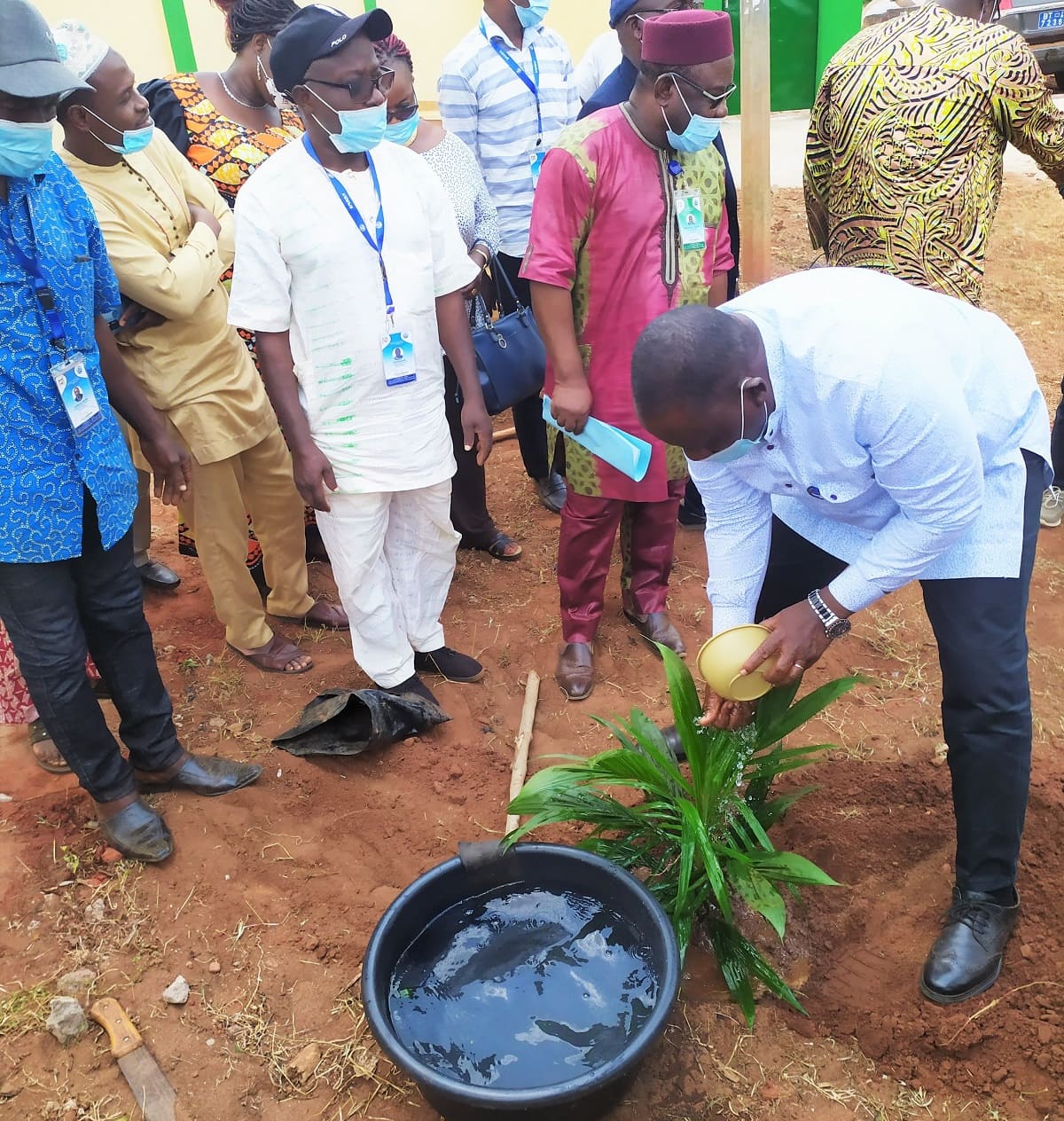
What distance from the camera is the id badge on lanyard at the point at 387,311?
8.94 ft

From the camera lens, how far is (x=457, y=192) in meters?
3.74

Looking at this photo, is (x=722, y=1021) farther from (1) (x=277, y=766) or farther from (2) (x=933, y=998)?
(1) (x=277, y=766)

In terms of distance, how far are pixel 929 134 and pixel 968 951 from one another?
2329mm

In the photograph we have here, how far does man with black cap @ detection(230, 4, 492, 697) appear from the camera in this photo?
2.65 metres

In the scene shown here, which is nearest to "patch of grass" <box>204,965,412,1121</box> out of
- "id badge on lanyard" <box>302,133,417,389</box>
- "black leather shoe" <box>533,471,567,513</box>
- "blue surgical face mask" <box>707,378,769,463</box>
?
"blue surgical face mask" <box>707,378,769,463</box>

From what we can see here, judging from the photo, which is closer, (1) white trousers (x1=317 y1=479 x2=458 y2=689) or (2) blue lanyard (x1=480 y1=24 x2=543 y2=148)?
(1) white trousers (x1=317 y1=479 x2=458 y2=689)

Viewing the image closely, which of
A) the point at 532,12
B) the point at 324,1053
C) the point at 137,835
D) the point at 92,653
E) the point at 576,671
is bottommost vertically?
the point at 576,671

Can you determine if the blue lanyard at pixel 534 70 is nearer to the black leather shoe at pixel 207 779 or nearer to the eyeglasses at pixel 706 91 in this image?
the eyeglasses at pixel 706 91

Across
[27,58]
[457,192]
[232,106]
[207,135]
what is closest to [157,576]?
[207,135]

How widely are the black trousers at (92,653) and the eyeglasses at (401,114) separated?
1901 mm

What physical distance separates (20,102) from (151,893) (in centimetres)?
196

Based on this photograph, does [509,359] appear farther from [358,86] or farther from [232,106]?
[232,106]

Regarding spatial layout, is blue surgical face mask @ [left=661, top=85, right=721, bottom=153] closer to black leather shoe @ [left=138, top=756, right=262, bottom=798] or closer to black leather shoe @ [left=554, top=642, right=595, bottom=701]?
black leather shoe @ [left=554, top=642, right=595, bottom=701]

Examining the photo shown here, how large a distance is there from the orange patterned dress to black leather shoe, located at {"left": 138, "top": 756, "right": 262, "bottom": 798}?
98cm
